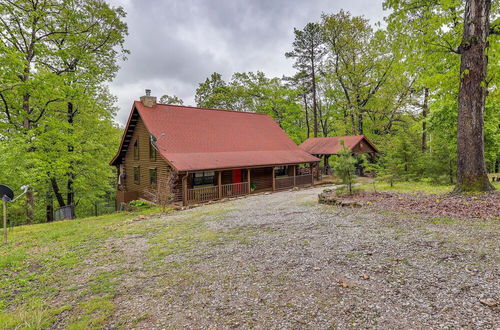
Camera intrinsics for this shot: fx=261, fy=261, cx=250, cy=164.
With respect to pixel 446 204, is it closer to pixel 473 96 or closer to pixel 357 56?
pixel 473 96

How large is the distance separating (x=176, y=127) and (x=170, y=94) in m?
21.6

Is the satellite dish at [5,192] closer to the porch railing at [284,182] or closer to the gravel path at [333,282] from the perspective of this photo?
the gravel path at [333,282]

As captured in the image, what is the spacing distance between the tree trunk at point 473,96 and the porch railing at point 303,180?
1255cm

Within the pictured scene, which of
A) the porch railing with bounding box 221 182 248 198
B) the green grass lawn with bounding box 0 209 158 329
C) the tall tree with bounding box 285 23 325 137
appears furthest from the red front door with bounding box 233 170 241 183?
the tall tree with bounding box 285 23 325 137

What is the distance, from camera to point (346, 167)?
10938 millimetres

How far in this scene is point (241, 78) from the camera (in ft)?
108

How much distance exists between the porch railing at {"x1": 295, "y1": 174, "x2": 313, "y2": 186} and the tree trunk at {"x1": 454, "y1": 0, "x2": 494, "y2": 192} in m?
12.6

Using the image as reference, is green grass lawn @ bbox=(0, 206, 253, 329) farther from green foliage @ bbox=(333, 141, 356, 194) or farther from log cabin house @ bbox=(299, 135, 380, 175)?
log cabin house @ bbox=(299, 135, 380, 175)

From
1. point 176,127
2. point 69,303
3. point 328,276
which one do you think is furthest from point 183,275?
point 176,127

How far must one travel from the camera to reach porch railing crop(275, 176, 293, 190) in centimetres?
2008

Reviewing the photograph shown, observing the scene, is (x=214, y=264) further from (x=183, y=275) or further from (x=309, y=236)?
(x=309, y=236)

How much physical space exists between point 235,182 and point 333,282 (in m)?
14.7

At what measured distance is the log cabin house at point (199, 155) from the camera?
16.1 meters

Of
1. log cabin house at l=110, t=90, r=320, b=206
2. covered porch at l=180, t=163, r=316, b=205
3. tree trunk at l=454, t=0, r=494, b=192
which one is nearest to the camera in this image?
tree trunk at l=454, t=0, r=494, b=192
